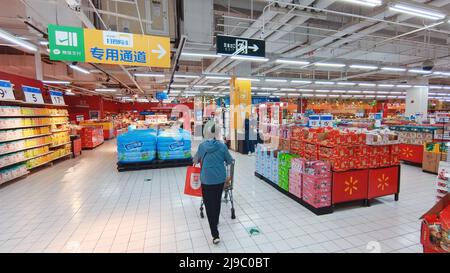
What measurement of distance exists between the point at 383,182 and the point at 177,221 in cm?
423

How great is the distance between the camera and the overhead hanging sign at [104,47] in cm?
431

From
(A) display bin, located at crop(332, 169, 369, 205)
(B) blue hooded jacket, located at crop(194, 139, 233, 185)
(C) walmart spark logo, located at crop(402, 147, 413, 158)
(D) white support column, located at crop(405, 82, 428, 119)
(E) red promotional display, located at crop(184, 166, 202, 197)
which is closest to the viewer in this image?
(B) blue hooded jacket, located at crop(194, 139, 233, 185)

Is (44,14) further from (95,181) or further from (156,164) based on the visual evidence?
(156,164)

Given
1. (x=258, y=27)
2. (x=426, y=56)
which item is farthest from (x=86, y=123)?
(x=426, y=56)

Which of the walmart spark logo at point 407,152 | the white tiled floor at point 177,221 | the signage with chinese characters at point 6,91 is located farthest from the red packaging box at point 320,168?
the signage with chinese characters at point 6,91

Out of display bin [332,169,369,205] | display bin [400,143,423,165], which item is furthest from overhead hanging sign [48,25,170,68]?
display bin [400,143,423,165]

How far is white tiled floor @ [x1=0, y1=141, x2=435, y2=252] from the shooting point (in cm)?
319

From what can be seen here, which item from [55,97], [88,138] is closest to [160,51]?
[55,97]

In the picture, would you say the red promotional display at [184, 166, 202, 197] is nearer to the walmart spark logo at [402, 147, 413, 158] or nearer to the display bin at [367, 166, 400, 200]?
the display bin at [367, 166, 400, 200]

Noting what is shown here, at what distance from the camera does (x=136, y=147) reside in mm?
7555

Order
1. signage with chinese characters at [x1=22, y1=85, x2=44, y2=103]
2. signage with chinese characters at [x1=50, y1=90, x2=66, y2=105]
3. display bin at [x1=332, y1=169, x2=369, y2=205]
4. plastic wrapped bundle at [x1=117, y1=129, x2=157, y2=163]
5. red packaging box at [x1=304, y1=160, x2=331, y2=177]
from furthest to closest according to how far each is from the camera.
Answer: signage with chinese characters at [x1=50, y1=90, x2=66, y2=105], plastic wrapped bundle at [x1=117, y1=129, x2=157, y2=163], signage with chinese characters at [x1=22, y1=85, x2=44, y2=103], display bin at [x1=332, y1=169, x2=369, y2=205], red packaging box at [x1=304, y1=160, x2=331, y2=177]
